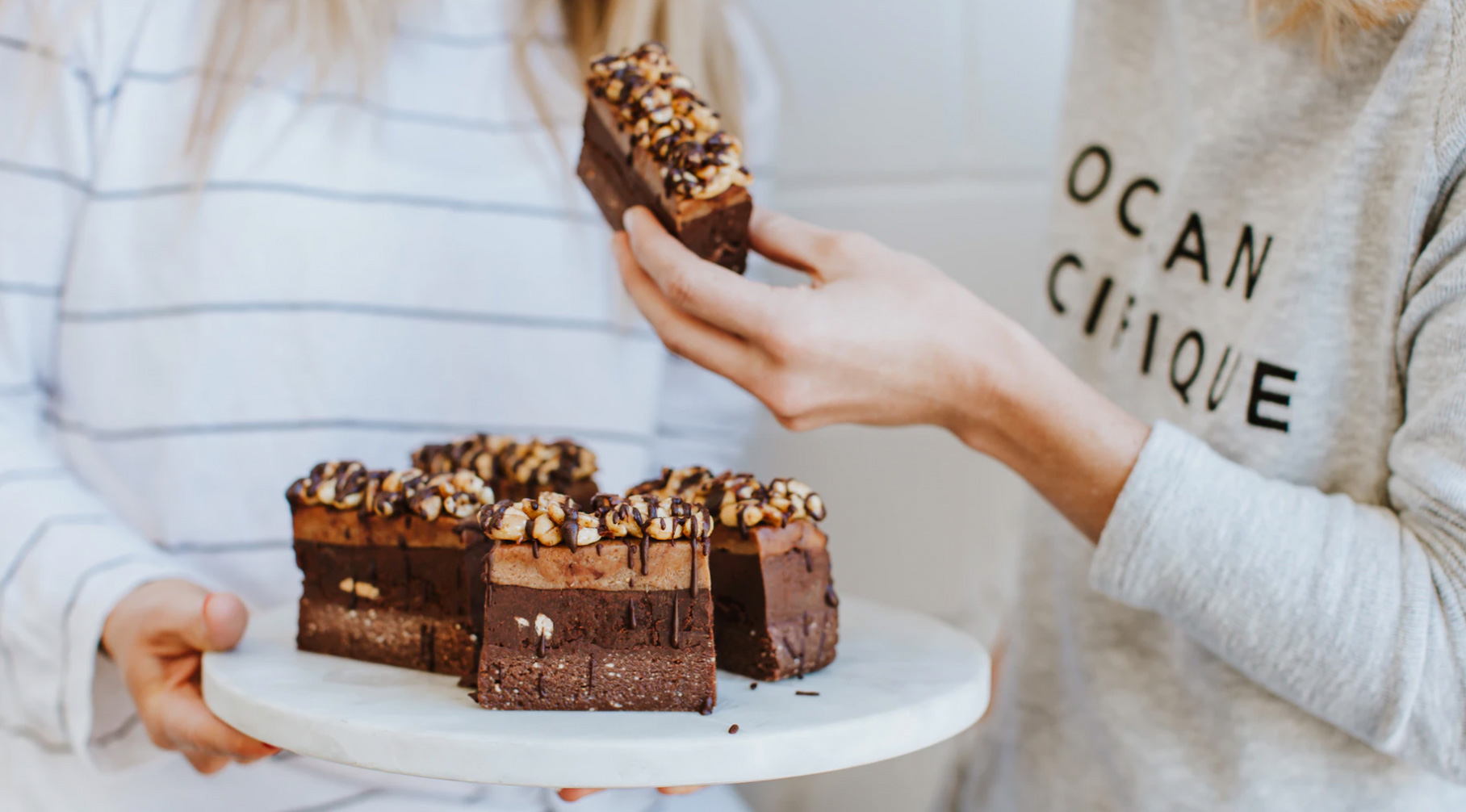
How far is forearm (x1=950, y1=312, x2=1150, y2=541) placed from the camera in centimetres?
107

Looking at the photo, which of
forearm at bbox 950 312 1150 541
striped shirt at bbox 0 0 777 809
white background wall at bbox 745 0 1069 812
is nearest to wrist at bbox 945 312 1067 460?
forearm at bbox 950 312 1150 541

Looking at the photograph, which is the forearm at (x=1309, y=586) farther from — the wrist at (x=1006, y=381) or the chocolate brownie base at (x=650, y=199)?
the chocolate brownie base at (x=650, y=199)

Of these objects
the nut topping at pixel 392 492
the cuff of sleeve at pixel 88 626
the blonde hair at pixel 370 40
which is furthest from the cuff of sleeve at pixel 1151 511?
the cuff of sleeve at pixel 88 626

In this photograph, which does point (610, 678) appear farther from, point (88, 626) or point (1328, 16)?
point (1328, 16)

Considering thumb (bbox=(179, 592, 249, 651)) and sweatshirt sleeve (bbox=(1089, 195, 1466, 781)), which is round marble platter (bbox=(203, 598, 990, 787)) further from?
sweatshirt sleeve (bbox=(1089, 195, 1466, 781))

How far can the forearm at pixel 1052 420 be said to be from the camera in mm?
Answer: 1071

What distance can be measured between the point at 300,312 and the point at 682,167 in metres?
0.70

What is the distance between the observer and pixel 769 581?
3.50ft

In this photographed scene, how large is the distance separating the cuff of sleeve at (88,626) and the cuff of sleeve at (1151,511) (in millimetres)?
1074

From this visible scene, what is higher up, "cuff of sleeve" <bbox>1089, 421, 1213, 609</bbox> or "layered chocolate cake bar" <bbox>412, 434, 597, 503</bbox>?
"cuff of sleeve" <bbox>1089, 421, 1213, 609</bbox>

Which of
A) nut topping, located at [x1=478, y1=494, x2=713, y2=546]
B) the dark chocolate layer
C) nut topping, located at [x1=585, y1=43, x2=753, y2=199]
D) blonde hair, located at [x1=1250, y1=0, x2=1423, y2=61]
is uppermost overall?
blonde hair, located at [x1=1250, y1=0, x2=1423, y2=61]

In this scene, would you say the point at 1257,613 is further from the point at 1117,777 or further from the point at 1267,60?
the point at 1267,60

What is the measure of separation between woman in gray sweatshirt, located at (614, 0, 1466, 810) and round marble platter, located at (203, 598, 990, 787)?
26 cm

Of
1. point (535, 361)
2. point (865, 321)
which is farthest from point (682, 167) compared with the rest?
point (535, 361)
